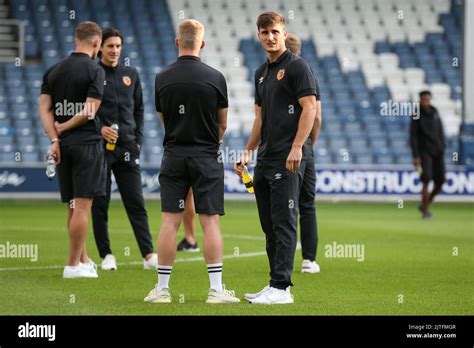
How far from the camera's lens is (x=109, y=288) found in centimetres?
967

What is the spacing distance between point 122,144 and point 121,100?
0.44m

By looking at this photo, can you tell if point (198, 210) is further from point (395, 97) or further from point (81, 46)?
point (395, 97)

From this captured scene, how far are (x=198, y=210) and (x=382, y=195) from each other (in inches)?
639

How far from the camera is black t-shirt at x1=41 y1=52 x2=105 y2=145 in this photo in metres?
10.2

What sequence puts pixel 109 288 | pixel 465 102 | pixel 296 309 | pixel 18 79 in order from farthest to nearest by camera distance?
pixel 18 79, pixel 465 102, pixel 109 288, pixel 296 309

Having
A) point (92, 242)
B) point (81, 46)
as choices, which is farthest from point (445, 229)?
point (81, 46)

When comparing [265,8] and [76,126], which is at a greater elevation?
[265,8]

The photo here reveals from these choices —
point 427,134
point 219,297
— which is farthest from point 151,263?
point 427,134

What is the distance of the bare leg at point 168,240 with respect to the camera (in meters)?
8.62

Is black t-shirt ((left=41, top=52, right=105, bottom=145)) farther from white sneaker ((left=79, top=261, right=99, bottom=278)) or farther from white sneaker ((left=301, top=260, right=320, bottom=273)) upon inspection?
A: white sneaker ((left=301, top=260, right=320, bottom=273))

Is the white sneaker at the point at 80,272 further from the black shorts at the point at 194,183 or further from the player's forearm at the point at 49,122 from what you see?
the black shorts at the point at 194,183

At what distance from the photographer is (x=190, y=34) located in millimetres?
8578

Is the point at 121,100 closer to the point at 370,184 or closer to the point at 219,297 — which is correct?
the point at 219,297

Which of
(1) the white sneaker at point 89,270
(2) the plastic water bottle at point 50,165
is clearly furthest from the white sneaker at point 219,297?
(2) the plastic water bottle at point 50,165
